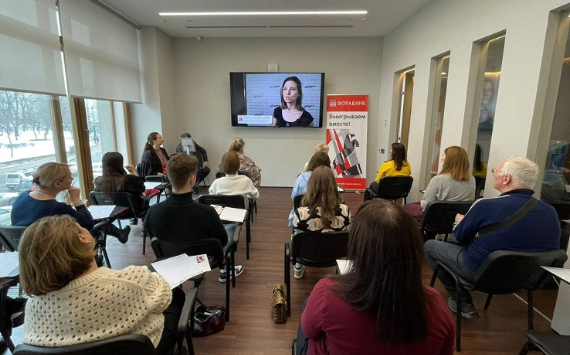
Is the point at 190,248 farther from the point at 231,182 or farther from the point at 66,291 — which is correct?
the point at 231,182

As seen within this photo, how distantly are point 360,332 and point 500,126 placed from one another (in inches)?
108

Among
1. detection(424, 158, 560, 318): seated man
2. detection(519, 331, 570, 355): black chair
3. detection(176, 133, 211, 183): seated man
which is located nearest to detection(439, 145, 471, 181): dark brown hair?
detection(424, 158, 560, 318): seated man

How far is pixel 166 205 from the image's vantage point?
1941mm

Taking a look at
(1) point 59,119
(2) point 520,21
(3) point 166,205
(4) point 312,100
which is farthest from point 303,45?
(3) point 166,205

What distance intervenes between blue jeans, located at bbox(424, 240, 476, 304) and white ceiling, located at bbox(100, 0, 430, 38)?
136 inches

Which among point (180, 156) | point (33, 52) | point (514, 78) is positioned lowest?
point (180, 156)

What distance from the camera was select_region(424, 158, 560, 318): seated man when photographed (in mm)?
1729

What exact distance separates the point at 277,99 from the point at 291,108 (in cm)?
35

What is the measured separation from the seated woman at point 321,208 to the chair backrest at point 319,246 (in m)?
0.10

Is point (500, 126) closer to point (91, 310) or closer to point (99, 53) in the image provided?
point (91, 310)

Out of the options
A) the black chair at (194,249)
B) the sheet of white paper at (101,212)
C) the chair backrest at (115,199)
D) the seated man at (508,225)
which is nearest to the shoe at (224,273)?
the black chair at (194,249)

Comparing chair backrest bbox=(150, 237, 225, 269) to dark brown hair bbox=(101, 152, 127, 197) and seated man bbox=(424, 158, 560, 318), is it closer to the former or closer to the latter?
dark brown hair bbox=(101, 152, 127, 197)

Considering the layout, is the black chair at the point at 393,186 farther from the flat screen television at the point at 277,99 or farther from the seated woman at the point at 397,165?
the flat screen television at the point at 277,99

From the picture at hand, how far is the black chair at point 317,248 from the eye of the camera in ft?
6.79
